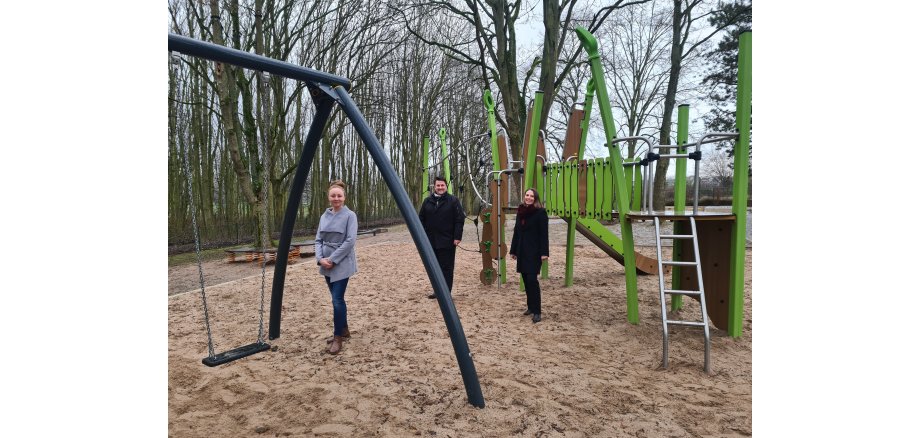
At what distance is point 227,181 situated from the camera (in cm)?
1189

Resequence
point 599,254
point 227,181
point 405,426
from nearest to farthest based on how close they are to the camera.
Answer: point 405,426
point 599,254
point 227,181

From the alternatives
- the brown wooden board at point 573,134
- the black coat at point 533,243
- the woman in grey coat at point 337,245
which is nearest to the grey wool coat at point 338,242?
the woman in grey coat at point 337,245

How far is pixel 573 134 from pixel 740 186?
272 centimetres

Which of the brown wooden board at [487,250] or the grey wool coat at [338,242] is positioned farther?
the brown wooden board at [487,250]

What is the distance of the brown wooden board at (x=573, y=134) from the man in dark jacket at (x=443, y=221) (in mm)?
1960

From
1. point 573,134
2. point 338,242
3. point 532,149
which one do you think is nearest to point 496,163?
point 532,149

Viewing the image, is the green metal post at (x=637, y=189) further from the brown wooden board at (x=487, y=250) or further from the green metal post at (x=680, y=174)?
the brown wooden board at (x=487, y=250)

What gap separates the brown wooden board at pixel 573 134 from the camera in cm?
613

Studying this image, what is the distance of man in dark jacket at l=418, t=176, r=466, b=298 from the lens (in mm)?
5008

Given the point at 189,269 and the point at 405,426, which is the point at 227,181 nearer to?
the point at 189,269

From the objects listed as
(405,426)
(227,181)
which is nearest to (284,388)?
(405,426)

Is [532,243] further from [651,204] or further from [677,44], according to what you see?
[677,44]

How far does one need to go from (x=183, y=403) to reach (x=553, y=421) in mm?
2130

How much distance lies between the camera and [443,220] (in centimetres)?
502
